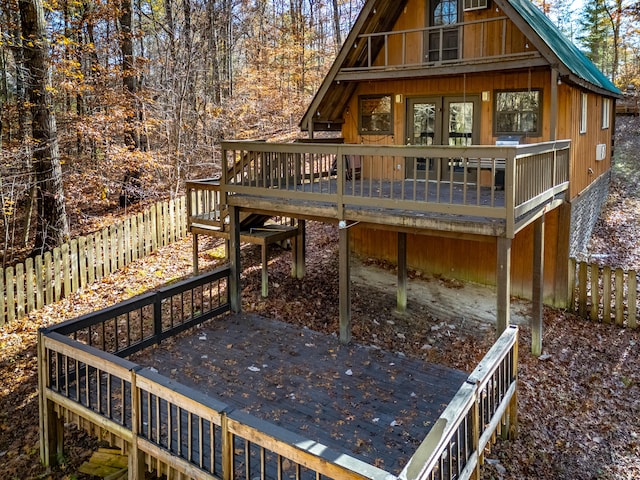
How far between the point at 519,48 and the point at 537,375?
6558 millimetres

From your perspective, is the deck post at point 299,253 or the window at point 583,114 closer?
the window at point 583,114

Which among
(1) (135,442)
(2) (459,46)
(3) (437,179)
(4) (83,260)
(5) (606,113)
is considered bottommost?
(1) (135,442)

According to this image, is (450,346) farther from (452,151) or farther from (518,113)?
(518,113)

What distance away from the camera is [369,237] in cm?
1349

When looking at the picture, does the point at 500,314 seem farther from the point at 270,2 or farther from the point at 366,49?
the point at 270,2

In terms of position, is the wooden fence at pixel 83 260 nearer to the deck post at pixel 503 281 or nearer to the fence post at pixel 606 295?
the deck post at pixel 503 281

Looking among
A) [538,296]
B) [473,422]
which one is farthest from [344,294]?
[473,422]

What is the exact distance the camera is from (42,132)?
1238 centimetres

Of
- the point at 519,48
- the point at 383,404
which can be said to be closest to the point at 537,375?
the point at 383,404

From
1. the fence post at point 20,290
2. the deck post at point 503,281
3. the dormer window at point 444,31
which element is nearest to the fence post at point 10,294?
the fence post at point 20,290

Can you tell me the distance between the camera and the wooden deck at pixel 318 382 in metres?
6.29

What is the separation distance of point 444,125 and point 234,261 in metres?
5.78

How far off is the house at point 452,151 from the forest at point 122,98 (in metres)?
6.00

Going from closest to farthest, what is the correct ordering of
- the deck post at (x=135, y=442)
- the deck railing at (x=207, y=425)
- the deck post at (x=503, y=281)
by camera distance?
1. the deck railing at (x=207, y=425)
2. the deck post at (x=135, y=442)
3. the deck post at (x=503, y=281)
